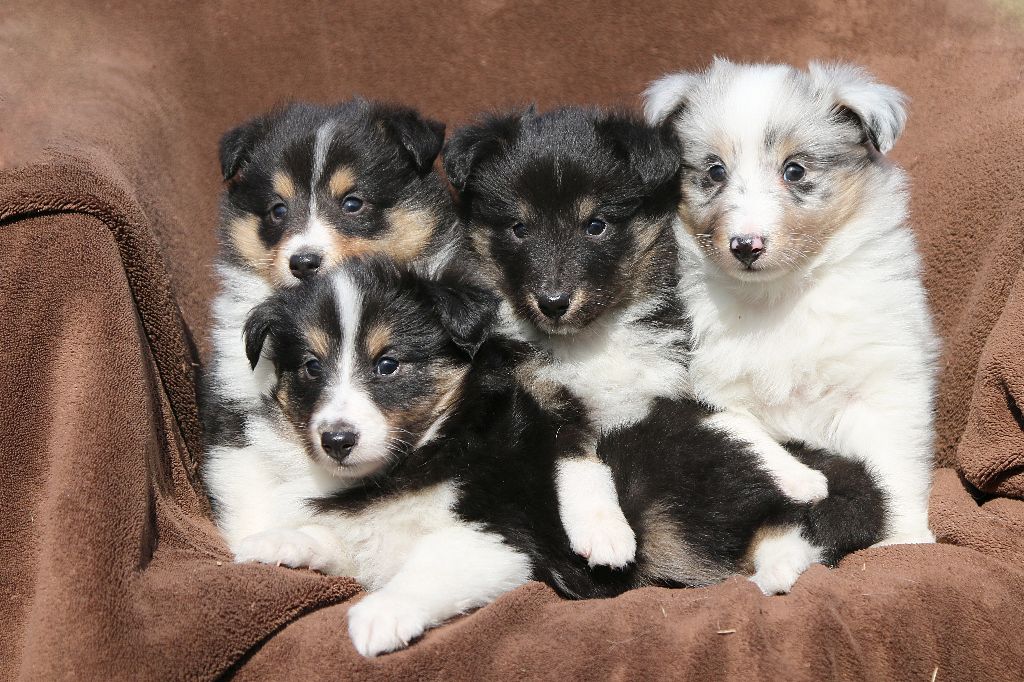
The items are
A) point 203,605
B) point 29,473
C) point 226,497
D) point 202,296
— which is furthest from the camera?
point 202,296

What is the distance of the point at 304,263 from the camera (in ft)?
10.7

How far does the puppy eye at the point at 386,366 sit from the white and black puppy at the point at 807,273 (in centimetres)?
106

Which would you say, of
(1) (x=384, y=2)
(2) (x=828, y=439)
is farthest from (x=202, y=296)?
(2) (x=828, y=439)

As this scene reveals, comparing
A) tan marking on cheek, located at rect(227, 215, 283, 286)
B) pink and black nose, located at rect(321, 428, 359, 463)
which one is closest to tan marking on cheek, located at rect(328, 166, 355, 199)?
tan marking on cheek, located at rect(227, 215, 283, 286)

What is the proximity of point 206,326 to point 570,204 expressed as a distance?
1623 mm

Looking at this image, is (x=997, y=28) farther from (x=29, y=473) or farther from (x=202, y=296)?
(x=29, y=473)

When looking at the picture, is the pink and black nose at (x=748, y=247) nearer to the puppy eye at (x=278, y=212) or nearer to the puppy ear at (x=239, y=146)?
the puppy eye at (x=278, y=212)

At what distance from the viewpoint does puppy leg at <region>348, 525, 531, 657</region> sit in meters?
2.45

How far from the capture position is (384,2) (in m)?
4.30

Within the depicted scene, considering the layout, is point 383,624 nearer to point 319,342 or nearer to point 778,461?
point 319,342

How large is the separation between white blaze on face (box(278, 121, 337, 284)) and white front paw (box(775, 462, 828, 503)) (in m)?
1.66

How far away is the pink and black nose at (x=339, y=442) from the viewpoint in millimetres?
2754

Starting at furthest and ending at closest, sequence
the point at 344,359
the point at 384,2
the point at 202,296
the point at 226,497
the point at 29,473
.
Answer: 1. the point at 384,2
2. the point at 202,296
3. the point at 226,497
4. the point at 344,359
5. the point at 29,473

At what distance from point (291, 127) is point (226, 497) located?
4.43 ft
